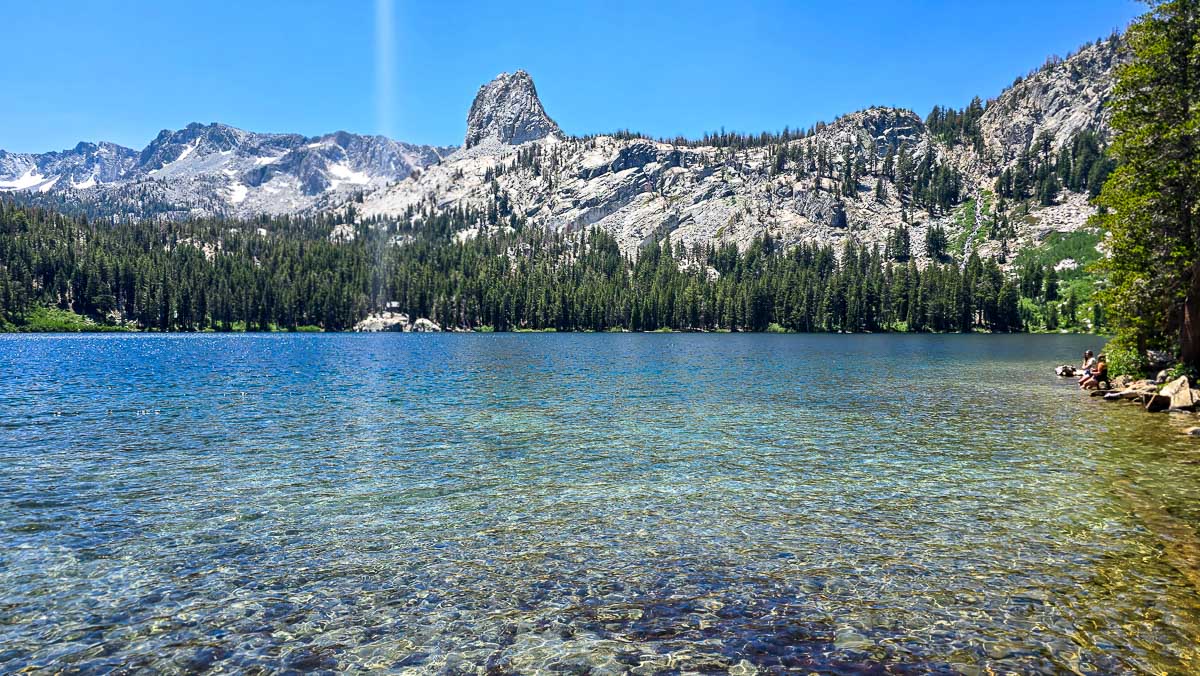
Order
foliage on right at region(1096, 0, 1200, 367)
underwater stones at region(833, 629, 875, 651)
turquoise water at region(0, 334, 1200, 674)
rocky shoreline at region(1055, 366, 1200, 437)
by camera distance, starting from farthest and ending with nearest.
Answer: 1. foliage on right at region(1096, 0, 1200, 367)
2. rocky shoreline at region(1055, 366, 1200, 437)
3. turquoise water at region(0, 334, 1200, 674)
4. underwater stones at region(833, 629, 875, 651)

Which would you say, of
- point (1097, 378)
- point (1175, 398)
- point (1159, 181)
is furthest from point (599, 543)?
point (1097, 378)

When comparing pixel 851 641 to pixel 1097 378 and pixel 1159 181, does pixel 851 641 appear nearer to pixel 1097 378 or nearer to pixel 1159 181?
pixel 1159 181

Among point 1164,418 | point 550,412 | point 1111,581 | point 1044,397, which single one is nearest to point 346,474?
point 550,412

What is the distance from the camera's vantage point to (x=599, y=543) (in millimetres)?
16141

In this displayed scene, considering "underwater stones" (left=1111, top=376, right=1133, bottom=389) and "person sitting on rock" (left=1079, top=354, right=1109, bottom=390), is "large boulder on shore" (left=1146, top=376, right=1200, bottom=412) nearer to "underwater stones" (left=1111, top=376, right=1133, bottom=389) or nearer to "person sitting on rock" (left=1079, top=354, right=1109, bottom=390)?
"underwater stones" (left=1111, top=376, right=1133, bottom=389)

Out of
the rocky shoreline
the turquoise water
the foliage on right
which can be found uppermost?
the foliage on right

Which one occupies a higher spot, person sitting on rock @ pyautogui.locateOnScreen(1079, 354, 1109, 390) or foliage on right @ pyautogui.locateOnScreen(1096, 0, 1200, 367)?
foliage on right @ pyautogui.locateOnScreen(1096, 0, 1200, 367)

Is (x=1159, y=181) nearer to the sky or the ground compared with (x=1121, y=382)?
nearer to the sky

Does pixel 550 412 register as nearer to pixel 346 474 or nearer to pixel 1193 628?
pixel 346 474

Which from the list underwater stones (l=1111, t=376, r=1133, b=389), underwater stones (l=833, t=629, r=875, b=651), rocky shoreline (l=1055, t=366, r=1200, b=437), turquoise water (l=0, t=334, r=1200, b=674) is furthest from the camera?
underwater stones (l=1111, t=376, r=1133, b=389)

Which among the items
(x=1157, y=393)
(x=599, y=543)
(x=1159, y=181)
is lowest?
(x=599, y=543)

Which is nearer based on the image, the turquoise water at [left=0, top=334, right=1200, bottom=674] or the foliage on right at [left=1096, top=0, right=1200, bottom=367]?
the turquoise water at [left=0, top=334, right=1200, bottom=674]

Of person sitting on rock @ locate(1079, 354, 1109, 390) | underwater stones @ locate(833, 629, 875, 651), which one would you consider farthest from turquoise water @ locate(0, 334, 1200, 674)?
person sitting on rock @ locate(1079, 354, 1109, 390)

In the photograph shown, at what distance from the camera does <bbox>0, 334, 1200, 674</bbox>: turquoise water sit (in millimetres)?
10820
